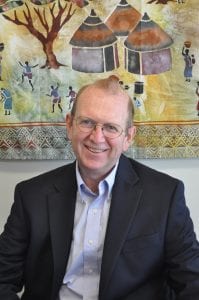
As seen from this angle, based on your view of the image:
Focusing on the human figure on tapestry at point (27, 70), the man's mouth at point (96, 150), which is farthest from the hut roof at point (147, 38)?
the man's mouth at point (96, 150)

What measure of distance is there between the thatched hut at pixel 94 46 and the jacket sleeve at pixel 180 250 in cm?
71

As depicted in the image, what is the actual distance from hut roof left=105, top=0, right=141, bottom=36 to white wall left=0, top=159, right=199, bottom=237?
1.93 ft

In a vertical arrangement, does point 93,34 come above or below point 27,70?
above

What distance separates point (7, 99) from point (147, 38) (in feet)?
2.20

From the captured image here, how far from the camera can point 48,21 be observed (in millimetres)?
1673

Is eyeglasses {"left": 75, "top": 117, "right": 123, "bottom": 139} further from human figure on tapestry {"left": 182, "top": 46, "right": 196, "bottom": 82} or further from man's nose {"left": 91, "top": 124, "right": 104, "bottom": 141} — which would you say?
human figure on tapestry {"left": 182, "top": 46, "right": 196, "bottom": 82}

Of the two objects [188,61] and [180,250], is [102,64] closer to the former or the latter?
[188,61]

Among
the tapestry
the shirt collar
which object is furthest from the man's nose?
the tapestry

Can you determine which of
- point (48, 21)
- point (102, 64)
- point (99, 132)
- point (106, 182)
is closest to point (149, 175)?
point (106, 182)

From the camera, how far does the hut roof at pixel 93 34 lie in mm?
1658

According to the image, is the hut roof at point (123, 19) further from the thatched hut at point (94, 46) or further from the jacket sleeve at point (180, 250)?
the jacket sleeve at point (180, 250)

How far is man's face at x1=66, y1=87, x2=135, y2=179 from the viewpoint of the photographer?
1148 mm

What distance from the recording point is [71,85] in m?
1.70

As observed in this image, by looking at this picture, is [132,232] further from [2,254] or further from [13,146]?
[13,146]
